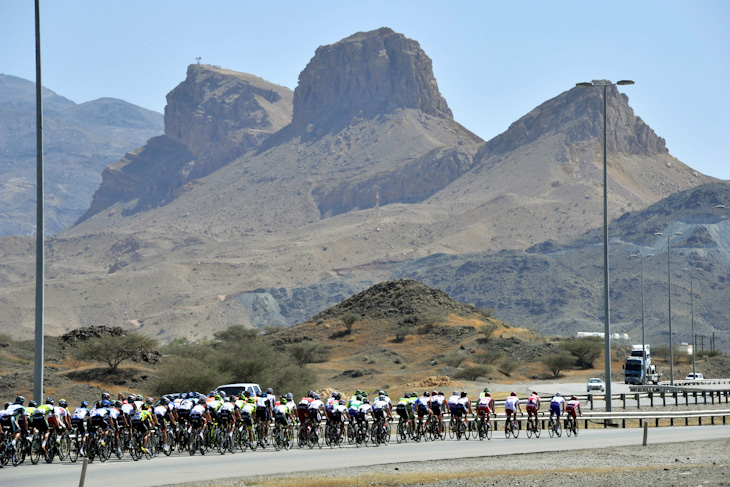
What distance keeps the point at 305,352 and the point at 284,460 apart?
172 feet

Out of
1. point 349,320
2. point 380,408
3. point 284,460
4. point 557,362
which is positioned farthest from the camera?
point 349,320

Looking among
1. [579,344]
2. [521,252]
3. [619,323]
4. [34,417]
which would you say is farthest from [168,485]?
[521,252]

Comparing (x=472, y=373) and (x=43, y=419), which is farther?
(x=472, y=373)

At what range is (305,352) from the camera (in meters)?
76.3

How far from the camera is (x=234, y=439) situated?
26.6 m

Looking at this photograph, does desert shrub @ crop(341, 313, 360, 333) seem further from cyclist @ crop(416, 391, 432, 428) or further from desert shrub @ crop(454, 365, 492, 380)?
cyclist @ crop(416, 391, 432, 428)

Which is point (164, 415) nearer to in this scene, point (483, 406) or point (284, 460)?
point (284, 460)

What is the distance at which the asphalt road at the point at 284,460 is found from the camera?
2003cm

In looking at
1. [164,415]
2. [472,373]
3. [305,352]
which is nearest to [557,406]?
[164,415]

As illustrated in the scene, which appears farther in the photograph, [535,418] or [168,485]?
[535,418]

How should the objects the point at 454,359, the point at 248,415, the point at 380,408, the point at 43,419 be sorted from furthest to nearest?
the point at 454,359 → the point at 380,408 → the point at 248,415 → the point at 43,419

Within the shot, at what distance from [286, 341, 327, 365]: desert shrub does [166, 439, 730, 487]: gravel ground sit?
51183 mm

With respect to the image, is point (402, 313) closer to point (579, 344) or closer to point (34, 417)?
point (579, 344)

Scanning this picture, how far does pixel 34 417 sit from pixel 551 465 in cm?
1163
